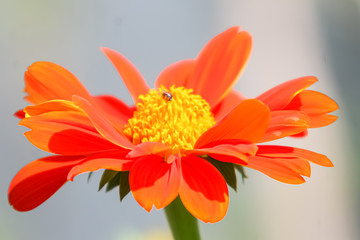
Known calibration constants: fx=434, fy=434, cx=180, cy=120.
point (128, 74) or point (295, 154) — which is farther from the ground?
point (128, 74)

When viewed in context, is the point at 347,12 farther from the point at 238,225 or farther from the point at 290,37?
the point at 238,225

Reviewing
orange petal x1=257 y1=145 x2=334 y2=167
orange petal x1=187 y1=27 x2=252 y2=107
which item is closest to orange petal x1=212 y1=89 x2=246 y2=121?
orange petal x1=187 y1=27 x2=252 y2=107

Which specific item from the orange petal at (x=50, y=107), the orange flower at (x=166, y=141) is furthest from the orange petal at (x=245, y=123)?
the orange petal at (x=50, y=107)

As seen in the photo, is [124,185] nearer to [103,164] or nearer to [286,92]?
[103,164]

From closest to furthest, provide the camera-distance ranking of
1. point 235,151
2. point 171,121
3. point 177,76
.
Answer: point 235,151, point 171,121, point 177,76

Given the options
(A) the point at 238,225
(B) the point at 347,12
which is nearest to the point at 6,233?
(A) the point at 238,225

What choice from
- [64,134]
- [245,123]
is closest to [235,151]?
[245,123]
